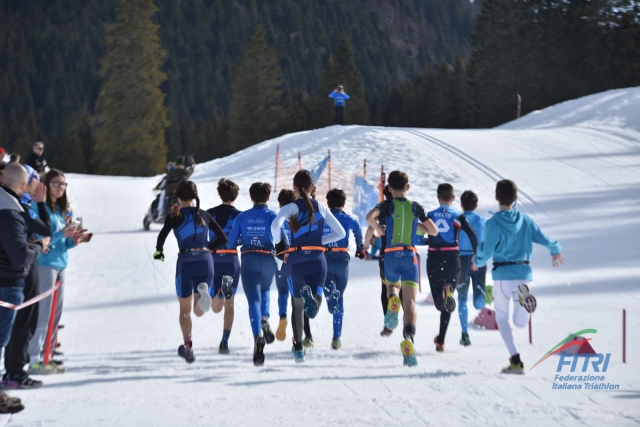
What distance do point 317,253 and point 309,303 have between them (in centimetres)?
54

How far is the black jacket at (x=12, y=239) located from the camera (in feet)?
20.2

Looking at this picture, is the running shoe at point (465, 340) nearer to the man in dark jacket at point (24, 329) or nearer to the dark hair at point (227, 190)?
the dark hair at point (227, 190)

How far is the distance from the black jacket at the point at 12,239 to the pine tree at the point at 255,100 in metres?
69.7

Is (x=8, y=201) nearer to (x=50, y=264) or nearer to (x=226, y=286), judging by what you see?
(x=50, y=264)

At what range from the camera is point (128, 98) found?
66375 mm

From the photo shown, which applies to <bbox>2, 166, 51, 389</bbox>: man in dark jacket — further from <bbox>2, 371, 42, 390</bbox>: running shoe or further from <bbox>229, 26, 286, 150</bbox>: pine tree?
<bbox>229, 26, 286, 150</bbox>: pine tree

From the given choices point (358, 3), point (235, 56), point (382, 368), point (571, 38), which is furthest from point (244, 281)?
point (358, 3)

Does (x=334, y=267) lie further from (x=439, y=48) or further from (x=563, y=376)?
(x=439, y=48)

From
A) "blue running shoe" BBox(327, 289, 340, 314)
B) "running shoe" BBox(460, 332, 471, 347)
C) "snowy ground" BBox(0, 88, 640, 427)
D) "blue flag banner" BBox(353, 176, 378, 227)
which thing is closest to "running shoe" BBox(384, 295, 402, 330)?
"snowy ground" BBox(0, 88, 640, 427)

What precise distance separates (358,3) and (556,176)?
6647 inches

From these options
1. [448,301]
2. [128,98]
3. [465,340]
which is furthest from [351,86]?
[448,301]

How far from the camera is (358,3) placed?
A: 618 feet

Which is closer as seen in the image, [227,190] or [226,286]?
[226,286]

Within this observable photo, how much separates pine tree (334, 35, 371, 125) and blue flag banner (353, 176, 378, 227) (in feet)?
184
